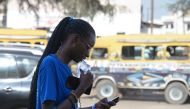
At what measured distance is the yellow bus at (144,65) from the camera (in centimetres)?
1759

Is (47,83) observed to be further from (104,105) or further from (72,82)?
(104,105)

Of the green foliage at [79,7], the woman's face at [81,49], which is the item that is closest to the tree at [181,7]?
the green foliage at [79,7]

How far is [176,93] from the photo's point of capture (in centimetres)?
1766

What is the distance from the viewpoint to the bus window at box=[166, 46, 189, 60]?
58.1ft

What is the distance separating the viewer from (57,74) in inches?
117

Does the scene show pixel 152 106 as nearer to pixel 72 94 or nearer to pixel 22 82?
pixel 22 82

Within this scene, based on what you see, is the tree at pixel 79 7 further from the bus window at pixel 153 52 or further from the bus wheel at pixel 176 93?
the bus wheel at pixel 176 93

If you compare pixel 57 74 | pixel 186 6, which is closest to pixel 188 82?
pixel 186 6

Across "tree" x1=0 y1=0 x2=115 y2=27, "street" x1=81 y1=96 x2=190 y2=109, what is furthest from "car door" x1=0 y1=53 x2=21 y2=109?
"tree" x1=0 y1=0 x2=115 y2=27

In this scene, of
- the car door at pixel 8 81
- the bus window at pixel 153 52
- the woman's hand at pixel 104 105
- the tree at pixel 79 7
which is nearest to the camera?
the woman's hand at pixel 104 105

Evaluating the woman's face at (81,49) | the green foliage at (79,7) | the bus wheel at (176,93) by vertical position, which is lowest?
the bus wheel at (176,93)

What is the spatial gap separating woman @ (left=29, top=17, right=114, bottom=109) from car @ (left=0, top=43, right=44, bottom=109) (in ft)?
16.9

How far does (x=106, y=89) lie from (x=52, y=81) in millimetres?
15335

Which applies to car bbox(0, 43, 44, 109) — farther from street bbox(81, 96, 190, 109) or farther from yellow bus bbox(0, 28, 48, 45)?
yellow bus bbox(0, 28, 48, 45)
